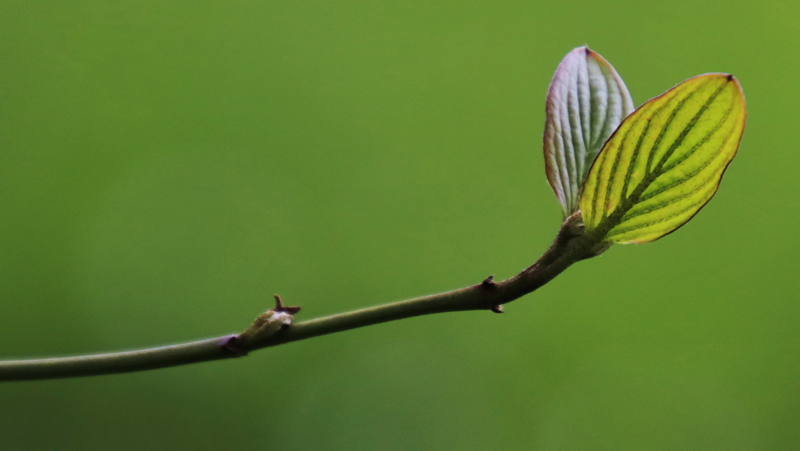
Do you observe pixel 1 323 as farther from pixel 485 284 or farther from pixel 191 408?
pixel 485 284

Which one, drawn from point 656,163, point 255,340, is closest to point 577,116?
point 656,163

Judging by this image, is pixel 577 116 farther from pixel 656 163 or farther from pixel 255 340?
pixel 255 340

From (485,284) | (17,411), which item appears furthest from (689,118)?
(17,411)

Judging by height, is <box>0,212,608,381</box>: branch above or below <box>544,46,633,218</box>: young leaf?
below

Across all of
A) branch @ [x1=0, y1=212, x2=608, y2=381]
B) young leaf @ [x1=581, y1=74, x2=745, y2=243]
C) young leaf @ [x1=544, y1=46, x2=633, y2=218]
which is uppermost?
young leaf @ [x1=544, y1=46, x2=633, y2=218]
